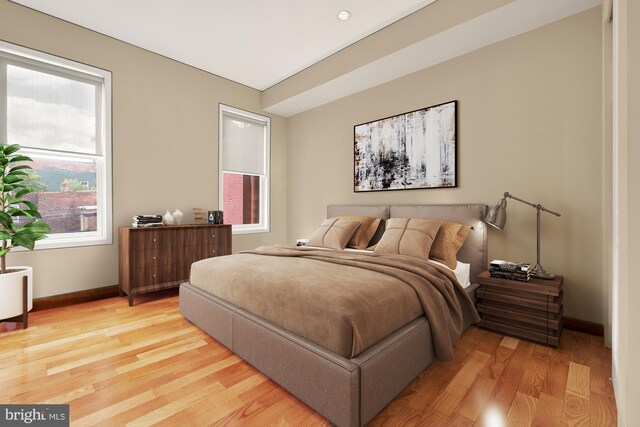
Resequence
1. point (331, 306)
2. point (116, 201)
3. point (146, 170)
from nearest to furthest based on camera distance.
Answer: point (331, 306) < point (116, 201) < point (146, 170)

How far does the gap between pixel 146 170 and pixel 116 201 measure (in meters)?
0.50

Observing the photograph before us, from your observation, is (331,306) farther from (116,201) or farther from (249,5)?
(116,201)

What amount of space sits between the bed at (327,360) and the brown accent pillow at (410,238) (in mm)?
701

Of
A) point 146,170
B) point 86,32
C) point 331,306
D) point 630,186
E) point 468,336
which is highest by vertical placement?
point 86,32

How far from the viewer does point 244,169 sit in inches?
185

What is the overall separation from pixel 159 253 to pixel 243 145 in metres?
2.13

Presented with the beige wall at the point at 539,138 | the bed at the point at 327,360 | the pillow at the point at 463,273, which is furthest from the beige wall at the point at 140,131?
the pillow at the point at 463,273

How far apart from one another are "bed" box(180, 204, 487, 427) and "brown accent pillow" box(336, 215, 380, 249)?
140 cm

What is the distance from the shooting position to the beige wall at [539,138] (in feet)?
7.89

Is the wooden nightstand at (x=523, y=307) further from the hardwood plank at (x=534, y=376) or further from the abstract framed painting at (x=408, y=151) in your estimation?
the abstract framed painting at (x=408, y=151)

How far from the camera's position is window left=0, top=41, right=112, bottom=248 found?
286 centimetres

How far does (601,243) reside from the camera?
7.70 feet

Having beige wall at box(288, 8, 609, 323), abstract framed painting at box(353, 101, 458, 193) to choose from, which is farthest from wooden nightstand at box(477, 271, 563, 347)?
abstract framed painting at box(353, 101, 458, 193)

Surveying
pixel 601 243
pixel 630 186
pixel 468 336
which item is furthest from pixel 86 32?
pixel 601 243
